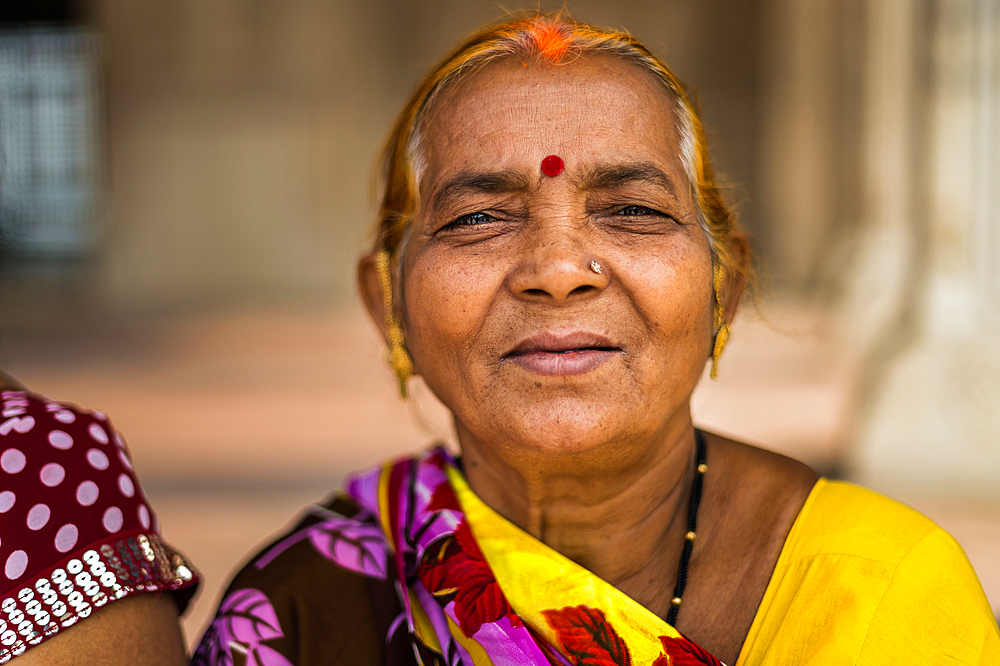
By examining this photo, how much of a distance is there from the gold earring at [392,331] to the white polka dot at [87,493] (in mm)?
578

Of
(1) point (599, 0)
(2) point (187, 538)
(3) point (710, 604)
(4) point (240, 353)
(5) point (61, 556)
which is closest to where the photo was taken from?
(5) point (61, 556)

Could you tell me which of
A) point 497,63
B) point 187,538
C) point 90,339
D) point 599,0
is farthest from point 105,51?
point 497,63

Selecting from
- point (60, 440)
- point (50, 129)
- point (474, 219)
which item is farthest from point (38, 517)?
point (50, 129)

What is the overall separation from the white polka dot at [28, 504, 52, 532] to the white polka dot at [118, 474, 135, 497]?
127mm

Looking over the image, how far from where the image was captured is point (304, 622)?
5.16ft

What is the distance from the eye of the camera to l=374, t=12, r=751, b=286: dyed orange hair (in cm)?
158

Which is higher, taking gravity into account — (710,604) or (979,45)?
(979,45)

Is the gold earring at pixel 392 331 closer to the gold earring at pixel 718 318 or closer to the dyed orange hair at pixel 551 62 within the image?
the dyed orange hair at pixel 551 62

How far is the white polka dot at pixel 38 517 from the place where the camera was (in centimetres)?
133

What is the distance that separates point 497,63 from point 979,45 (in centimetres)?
438

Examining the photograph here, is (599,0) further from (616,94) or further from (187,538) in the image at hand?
(616,94)

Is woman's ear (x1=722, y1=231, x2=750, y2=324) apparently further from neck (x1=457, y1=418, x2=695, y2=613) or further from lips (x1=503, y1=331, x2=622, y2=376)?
lips (x1=503, y1=331, x2=622, y2=376)

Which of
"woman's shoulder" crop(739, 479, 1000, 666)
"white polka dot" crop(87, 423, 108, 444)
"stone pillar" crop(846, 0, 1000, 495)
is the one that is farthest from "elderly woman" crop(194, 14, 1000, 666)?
"stone pillar" crop(846, 0, 1000, 495)

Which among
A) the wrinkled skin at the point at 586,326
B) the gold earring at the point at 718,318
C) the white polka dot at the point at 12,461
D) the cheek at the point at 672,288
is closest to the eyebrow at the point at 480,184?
the wrinkled skin at the point at 586,326
